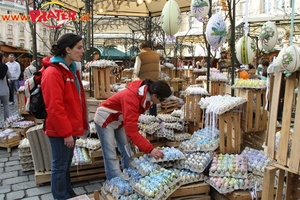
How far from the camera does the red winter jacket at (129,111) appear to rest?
282 centimetres

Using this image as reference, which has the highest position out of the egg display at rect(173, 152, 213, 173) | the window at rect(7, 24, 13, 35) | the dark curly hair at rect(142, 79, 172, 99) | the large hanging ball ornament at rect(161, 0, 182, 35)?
the window at rect(7, 24, 13, 35)

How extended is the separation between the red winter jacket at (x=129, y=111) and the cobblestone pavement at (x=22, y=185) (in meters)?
1.07

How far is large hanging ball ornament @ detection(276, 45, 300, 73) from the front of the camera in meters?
1.85

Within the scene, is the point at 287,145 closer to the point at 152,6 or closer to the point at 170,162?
the point at 170,162

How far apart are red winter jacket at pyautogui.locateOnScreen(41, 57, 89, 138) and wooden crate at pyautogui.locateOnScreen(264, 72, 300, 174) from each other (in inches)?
65.5

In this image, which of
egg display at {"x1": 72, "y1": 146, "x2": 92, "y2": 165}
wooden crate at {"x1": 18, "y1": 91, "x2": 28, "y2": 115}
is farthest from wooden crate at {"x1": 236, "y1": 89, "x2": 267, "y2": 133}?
wooden crate at {"x1": 18, "y1": 91, "x2": 28, "y2": 115}

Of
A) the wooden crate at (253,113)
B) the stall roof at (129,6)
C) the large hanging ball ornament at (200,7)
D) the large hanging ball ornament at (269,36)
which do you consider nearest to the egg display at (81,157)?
the wooden crate at (253,113)

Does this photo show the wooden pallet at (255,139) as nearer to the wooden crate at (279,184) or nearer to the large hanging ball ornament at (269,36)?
the wooden crate at (279,184)

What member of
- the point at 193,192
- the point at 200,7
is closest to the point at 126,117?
the point at 193,192

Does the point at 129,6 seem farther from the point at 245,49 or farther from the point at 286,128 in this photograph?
the point at 286,128

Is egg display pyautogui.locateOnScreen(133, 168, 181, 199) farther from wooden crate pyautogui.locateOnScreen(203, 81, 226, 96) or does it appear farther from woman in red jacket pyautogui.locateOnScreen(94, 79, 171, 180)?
wooden crate pyautogui.locateOnScreen(203, 81, 226, 96)

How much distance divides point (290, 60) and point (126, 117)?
60.4 inches

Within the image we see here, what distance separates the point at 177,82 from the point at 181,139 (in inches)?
171

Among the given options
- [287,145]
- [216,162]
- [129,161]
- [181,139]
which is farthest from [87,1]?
[287,145]
